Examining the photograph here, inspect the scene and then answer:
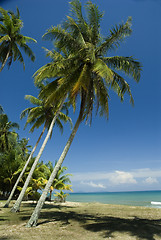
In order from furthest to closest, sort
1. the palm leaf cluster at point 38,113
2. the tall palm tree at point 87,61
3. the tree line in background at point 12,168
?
1. the tree line in background at point 12,168
2. the palm leaf cluster at point 38,113
3. the tall palm tree at point 87,61

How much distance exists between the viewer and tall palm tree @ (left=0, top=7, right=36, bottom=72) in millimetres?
11824

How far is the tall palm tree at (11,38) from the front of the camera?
11.8 m

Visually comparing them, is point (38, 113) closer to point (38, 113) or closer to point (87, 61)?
point (38, 113)

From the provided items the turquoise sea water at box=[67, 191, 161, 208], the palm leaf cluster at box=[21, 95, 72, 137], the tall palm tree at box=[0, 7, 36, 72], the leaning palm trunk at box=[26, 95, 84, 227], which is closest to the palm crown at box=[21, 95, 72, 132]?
the palm leaf cluster at box=[21, 95, 72, 137]

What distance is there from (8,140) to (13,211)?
1745cm

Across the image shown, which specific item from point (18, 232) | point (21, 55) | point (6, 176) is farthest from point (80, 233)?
point (6, 176)

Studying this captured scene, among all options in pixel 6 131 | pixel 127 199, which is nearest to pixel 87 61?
pixel 6 131

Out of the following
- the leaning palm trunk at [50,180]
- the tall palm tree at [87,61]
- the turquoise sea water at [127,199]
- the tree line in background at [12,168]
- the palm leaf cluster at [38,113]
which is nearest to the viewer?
the leaning palm trunk at [50,180]

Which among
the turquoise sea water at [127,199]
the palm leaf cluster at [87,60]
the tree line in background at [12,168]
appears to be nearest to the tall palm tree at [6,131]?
the tree line in background at [12,168]

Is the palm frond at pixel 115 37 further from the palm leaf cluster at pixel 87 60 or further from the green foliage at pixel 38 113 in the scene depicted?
the green foliage at pixel 38 113

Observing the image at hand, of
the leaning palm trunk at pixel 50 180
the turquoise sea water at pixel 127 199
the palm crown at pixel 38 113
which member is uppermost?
the palm crown at pixel 38 113

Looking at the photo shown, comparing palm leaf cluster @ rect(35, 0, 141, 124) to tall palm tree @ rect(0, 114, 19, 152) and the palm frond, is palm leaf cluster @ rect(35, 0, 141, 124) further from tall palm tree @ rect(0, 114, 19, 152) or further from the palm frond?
tall palm tree @ rect(0, 114, 19, 152)

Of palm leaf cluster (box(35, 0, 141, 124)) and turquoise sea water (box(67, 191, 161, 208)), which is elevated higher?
palm leaf cluster (box(35, 0, 141, 124))

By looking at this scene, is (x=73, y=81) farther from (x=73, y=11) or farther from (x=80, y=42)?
(x=73, y=11)
